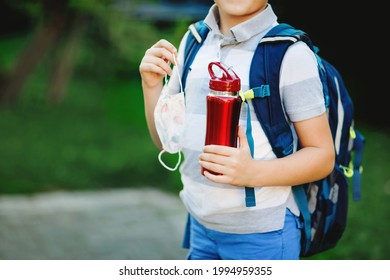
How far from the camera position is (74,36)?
8.96 metres

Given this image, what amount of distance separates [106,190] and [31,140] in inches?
74.2

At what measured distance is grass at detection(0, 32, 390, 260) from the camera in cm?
500

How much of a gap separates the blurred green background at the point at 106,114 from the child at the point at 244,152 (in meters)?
1.53

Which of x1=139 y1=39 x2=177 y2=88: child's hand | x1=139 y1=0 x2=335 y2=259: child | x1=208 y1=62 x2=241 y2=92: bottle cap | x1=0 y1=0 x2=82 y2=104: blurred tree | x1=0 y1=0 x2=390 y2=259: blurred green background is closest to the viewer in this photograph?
x1=208 y1=62 x2=241 y2=92: bottle cap

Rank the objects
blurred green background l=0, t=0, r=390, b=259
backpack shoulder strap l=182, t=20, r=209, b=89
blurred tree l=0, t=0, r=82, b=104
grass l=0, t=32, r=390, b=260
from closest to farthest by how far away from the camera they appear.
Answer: backpack shoulder strap l=182, t=20, r=209, b=89
grass l=0, t=32, r=390, b=260
blurred green background l=0, t=0, r=390, b=259
blurred tree l=0, t=0, r=82, b=104

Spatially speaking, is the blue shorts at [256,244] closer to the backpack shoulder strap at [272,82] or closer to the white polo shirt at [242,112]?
the white polo shirt at [242,112]

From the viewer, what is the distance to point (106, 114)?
9227 mm

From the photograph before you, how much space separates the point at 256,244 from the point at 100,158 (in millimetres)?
4957

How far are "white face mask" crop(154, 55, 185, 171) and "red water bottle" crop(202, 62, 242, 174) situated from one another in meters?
0.21

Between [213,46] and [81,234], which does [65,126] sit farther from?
[213,46]

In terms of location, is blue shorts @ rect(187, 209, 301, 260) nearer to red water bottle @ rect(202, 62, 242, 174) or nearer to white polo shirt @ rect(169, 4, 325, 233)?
white polo shirt @ rect(169, 4, 325, 233)

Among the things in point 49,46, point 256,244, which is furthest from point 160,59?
point 49,46

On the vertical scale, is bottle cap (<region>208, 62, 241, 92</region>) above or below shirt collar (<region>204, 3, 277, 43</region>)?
below

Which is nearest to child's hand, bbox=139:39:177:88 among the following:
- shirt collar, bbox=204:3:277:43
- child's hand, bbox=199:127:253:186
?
shirt collar, bbox=204:3:277:43
